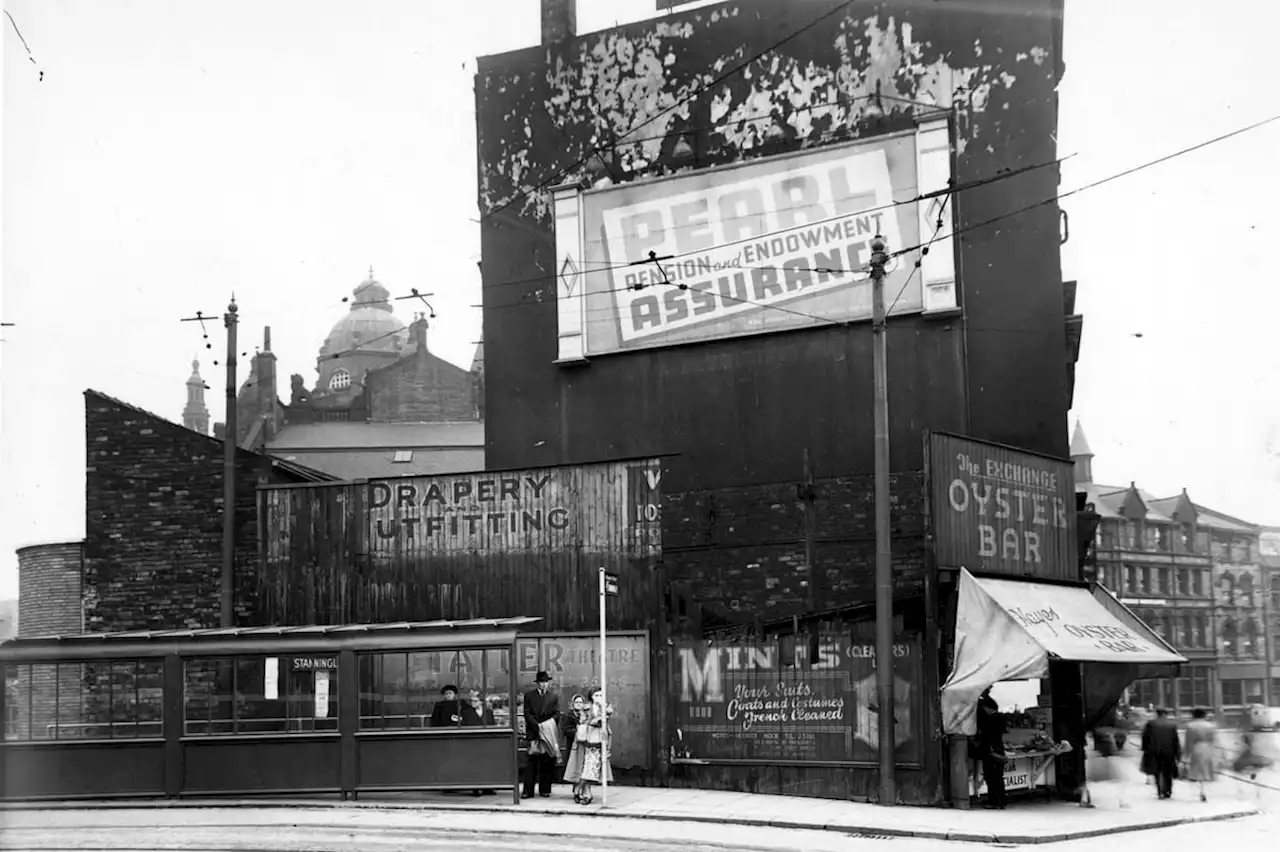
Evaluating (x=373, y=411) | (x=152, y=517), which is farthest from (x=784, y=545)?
(x=373, y=411)

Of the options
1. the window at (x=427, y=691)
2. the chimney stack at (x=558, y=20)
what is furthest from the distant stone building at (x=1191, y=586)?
the window at (x=427, y=691)

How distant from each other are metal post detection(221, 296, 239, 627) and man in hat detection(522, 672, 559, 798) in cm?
784

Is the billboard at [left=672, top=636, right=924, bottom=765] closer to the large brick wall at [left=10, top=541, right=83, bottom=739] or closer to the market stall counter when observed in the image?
the market stall counter

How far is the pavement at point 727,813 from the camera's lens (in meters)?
15.5

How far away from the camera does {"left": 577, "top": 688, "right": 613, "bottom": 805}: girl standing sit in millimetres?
18016

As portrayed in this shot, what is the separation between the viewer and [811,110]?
26625 mm

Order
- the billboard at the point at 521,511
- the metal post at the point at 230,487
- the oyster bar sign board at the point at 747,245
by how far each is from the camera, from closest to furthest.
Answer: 1. the billboard at the point at 521,511
2. the metal post at the point at 230,487
3. the oyster bar sign board at the point at 747,245

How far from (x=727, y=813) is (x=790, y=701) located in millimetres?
2776

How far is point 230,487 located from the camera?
24562 millimetres

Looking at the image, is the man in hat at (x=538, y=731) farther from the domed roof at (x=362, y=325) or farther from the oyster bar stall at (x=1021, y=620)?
the domed roof at (x=362, y=325)

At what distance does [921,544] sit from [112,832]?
15146 millimetres

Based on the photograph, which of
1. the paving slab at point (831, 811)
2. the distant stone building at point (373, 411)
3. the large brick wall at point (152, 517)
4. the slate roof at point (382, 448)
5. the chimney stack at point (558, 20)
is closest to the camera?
the paving slab at point (831, 811)

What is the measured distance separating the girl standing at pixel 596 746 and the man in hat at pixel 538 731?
0.72 m

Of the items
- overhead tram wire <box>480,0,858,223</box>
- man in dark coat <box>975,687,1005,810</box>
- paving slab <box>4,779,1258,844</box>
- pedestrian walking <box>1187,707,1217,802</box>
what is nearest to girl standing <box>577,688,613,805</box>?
paving slab <box>4,779,1258,844</box>
